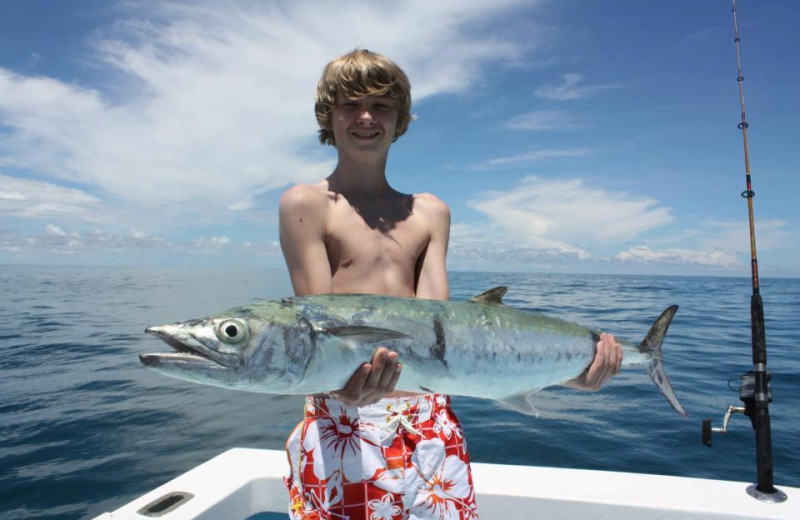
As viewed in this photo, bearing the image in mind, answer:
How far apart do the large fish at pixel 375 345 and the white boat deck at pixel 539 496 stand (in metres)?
1.40

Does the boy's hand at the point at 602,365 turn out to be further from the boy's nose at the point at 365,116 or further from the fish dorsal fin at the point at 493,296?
the boy's nose at the point at 365,116

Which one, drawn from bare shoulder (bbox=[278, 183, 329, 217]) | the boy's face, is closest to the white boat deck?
bare shoulder (bbox=[278, 183, 329, 217])

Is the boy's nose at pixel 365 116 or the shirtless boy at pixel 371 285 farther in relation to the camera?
the boy's nose at pixel 365 116

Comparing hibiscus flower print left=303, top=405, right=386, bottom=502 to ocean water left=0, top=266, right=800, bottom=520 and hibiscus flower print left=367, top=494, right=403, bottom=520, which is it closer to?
hibiscus flower print left=367, top=494, right=403, bottom=520

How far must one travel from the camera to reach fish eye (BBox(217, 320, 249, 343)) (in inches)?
68.6

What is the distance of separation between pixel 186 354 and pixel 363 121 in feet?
5.05

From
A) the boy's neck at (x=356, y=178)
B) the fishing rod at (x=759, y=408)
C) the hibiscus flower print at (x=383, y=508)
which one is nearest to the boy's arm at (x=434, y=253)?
the boy's neck at (x=356, y=178)

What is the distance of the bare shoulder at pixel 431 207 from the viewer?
2912 millimetres

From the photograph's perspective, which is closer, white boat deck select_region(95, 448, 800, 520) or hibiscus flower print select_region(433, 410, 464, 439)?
hibiscus flower print select_region(433, 410, 464, 439)

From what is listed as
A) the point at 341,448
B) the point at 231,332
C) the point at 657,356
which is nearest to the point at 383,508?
the point at 341,448

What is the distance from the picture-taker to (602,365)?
2578 mm

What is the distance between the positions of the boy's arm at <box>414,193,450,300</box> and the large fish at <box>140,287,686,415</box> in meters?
0.34

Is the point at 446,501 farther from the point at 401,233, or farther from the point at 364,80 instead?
the point at 364,80

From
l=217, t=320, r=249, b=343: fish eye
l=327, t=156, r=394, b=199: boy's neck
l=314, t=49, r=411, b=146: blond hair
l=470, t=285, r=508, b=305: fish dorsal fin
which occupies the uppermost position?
l=314, t=49, r=411, b=146: blond hair
